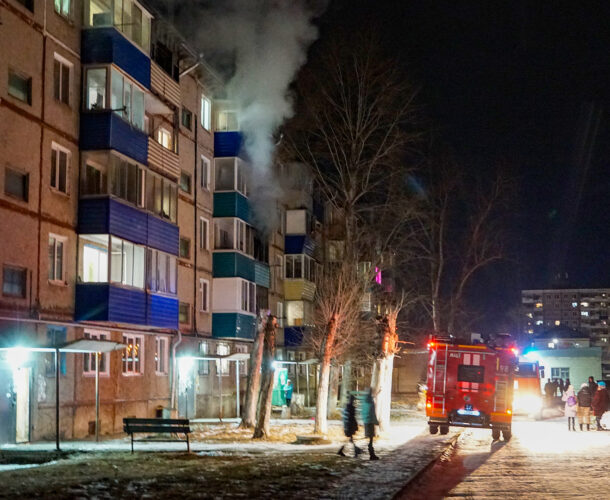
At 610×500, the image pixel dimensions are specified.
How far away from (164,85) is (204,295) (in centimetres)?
1029

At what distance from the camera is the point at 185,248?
37.7 metres

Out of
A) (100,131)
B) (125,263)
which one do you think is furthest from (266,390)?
(100,131)

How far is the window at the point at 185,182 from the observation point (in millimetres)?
37594

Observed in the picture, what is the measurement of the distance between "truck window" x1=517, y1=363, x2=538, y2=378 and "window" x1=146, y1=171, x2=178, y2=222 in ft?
64.3

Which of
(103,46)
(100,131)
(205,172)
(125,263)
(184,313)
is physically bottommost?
(184,313)

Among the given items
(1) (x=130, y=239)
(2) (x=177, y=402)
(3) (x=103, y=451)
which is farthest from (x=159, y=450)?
(2) (x=177, y=402)

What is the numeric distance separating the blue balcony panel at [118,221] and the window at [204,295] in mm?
8105

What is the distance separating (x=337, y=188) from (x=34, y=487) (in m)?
26.4

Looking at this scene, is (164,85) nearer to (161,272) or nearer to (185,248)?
(161,272)

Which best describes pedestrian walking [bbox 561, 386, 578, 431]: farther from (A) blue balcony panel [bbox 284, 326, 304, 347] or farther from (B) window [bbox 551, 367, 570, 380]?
(B) window [bbox 551, 367, 570, 380]

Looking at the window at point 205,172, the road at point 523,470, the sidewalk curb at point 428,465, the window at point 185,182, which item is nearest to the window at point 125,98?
the window at point 185,182

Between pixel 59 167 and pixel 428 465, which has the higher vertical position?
pixel 59 167

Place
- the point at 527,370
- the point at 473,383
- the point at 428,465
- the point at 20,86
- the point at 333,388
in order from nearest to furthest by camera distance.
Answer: the point at 428,465
the point at 20,86
the point at 473,383
the point at 333,388
the point at 527,370

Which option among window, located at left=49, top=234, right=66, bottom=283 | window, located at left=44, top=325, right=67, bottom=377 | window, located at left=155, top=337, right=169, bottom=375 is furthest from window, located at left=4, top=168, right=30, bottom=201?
window, located at left=155, top=337, right=169, bottom=375
